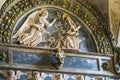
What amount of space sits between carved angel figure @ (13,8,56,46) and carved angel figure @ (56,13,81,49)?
1.19 feet

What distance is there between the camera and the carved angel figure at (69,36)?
9.89 metres

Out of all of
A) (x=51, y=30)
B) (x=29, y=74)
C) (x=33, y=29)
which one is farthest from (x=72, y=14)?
(x=29, y=74)

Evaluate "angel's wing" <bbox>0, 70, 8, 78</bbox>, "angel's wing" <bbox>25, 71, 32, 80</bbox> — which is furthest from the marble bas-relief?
"angel's wing" <bbox>0, 70, 8, 78</bbox>

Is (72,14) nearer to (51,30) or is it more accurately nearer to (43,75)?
(51,30)

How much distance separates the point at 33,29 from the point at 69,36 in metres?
0.97

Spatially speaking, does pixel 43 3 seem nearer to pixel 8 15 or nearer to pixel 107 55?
pixel 8 15

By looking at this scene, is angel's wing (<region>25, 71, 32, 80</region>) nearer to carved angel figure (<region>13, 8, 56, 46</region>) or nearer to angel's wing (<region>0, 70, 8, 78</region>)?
angel's wing (<region>0, 70, 8, 78</region>)

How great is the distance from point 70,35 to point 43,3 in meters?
1.05

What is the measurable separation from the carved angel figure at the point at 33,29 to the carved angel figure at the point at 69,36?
0.36 m

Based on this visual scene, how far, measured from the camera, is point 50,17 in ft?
33.1

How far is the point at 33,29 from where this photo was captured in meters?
9.70

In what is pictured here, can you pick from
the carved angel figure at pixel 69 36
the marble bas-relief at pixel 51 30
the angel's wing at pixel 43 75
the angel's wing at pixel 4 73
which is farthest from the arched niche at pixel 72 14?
the angel's wing at pixel 43 75

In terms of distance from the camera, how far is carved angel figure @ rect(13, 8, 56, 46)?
949 cm

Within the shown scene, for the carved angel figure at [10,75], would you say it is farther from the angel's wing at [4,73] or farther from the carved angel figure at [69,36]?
the carved angel figure at [69,36]
